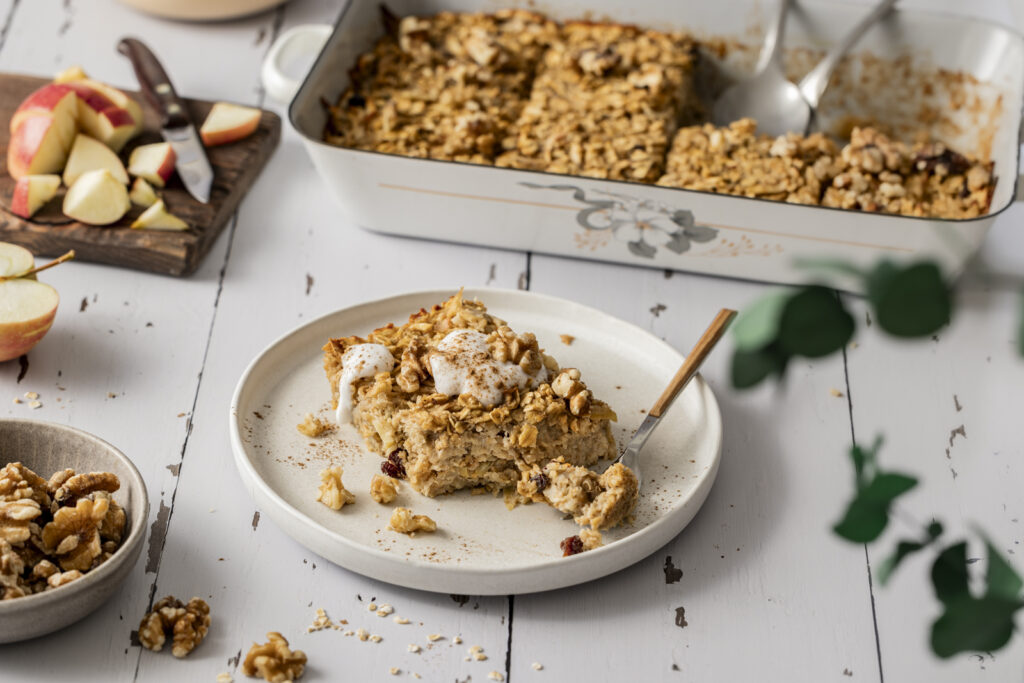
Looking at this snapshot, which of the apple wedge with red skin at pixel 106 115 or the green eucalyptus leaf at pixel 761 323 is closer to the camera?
the green eucalyptus leaf at pixel 761 323

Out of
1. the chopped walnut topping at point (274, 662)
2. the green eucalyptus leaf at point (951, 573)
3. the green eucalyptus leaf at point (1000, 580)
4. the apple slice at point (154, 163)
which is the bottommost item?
the chopped walnut topping at point (274, 662)

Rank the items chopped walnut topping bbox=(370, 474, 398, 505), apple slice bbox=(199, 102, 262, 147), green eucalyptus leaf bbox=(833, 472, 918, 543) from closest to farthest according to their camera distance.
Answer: green eucalyptus leaf bbox=(833, 472, 918, 543) < chopped walnut topping bbox=(370, 474, 398, 505) < apple slice bbox=(199, 102, 262, 147)

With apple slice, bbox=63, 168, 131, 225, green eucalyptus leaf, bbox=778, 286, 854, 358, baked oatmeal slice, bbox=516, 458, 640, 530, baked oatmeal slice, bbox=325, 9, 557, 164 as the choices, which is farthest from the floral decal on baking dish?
green eucalyptus leaf, bbox=778, 286, 854, 358

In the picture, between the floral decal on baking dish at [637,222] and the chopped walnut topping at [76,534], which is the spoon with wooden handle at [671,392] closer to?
→ the floral decal on baking dish at [637,222]

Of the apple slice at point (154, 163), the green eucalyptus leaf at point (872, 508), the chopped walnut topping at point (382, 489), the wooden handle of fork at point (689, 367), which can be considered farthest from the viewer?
the apple slice at point (154, 163)

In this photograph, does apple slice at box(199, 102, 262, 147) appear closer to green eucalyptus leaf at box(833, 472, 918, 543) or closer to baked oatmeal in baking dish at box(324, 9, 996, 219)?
baked oatmeal in baking dish at box(324, 9, 996, 219)

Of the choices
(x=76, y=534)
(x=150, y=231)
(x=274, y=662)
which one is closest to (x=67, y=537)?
(x=76, y=534)

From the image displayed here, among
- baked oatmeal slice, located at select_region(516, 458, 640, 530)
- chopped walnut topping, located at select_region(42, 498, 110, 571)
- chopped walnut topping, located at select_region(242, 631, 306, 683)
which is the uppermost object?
chopped walnut topping, located at select_region(42, 498, 110, 571)

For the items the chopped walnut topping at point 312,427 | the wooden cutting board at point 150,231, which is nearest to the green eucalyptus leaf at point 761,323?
the chopped walnut topping at point 312,427
